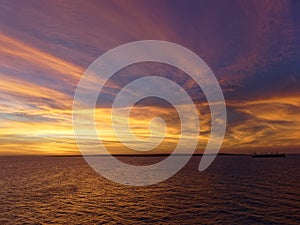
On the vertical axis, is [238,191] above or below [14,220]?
above

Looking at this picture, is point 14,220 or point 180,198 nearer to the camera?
point 14,220

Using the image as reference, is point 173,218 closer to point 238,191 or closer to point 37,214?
point 37,214

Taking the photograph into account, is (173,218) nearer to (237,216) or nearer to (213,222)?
(213,222)

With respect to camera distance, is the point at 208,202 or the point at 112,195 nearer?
the point at 208,202

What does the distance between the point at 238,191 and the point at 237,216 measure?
2569cm

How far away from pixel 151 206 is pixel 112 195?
1647cm

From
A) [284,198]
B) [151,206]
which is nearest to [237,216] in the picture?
[151,206]

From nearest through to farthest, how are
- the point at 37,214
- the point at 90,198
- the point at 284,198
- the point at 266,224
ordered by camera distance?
the point at 266,224 < the point at 37,214 < the point at 284,198 < the point at 90,198

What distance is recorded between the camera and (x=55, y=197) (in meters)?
62.3

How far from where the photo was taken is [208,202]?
179 feet

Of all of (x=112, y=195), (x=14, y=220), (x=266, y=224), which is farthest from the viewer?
(x=112, y=195)

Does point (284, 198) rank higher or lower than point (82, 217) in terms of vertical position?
higher

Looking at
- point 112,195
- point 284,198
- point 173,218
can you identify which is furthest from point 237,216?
point 112,195

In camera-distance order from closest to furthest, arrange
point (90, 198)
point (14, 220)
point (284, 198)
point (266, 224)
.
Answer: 1. point (266, 224)
2. point (14, 220)
3. point (284, 198)
4. point (90, 198)
